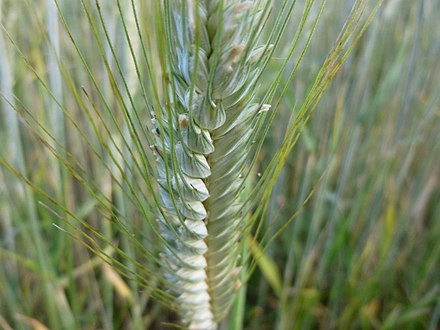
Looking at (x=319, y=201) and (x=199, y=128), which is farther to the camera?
(x=319, y=201)

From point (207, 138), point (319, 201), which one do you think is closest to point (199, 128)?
point (207, 138)

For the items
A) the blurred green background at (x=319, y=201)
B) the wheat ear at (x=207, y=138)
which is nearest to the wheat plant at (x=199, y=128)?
the wheat ear at (x=207, y=138)

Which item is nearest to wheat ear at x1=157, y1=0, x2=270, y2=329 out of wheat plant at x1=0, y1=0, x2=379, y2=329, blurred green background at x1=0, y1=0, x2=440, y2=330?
wheat plant at x1=0, y1=0, x2=379, y2=329

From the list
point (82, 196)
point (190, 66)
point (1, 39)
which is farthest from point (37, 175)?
point (190, 66)

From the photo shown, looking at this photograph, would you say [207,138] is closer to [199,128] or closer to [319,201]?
[199,128]

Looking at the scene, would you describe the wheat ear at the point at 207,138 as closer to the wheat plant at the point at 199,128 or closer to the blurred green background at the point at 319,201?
the wheat plant at the point at 199,128

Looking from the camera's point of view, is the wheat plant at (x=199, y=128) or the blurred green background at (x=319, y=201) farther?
the blurred green background at (x=319, y=201)
